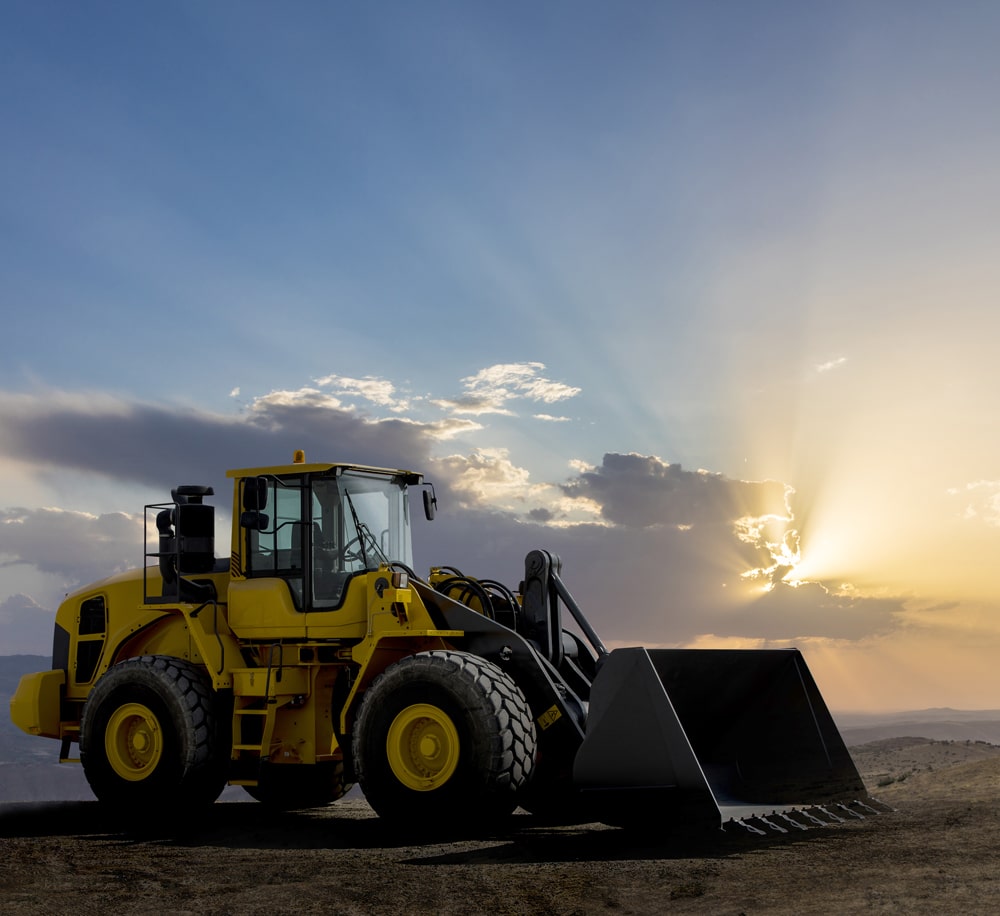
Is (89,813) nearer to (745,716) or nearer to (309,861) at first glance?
(309,861)

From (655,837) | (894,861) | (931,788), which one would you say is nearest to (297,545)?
(655,837)

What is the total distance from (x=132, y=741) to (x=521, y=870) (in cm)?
596

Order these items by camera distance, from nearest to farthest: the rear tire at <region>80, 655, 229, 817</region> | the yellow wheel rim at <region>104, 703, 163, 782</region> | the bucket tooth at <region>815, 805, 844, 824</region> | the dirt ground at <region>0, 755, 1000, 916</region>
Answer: the dirt ground at <region>0, 755, 1000, 916</region> < the bucket tooth at <region>815, 805, 844, 824</region> < the rear tire at <region>80, 655, 229, 817</region> < the yellow wheel rim at <region>104, 703, 163, 782</region>

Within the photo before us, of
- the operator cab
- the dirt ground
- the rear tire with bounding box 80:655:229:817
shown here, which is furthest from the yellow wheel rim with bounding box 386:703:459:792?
the rear tire with bounding box 80:655:229:817

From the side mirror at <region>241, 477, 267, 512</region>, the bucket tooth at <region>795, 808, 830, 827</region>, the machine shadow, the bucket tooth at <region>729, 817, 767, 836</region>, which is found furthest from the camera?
the side mirror at <region>241, 477, 267, 512</region>

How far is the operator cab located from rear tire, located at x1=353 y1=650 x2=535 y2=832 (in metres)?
1.75

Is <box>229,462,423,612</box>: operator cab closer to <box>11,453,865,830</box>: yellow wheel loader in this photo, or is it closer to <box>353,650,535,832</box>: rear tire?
<box>11,453,865,830</box>: yellow wheel loader

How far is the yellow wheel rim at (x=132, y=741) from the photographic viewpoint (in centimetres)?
1270

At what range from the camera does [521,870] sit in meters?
8.72

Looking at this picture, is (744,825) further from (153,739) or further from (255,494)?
(153,739)

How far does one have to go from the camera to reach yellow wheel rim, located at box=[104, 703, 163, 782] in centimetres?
1270

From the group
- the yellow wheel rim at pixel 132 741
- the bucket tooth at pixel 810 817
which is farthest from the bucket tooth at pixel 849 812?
the yellow wheel rim at pixel 132 741

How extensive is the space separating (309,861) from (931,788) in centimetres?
950

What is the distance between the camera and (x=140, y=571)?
1452 cm
